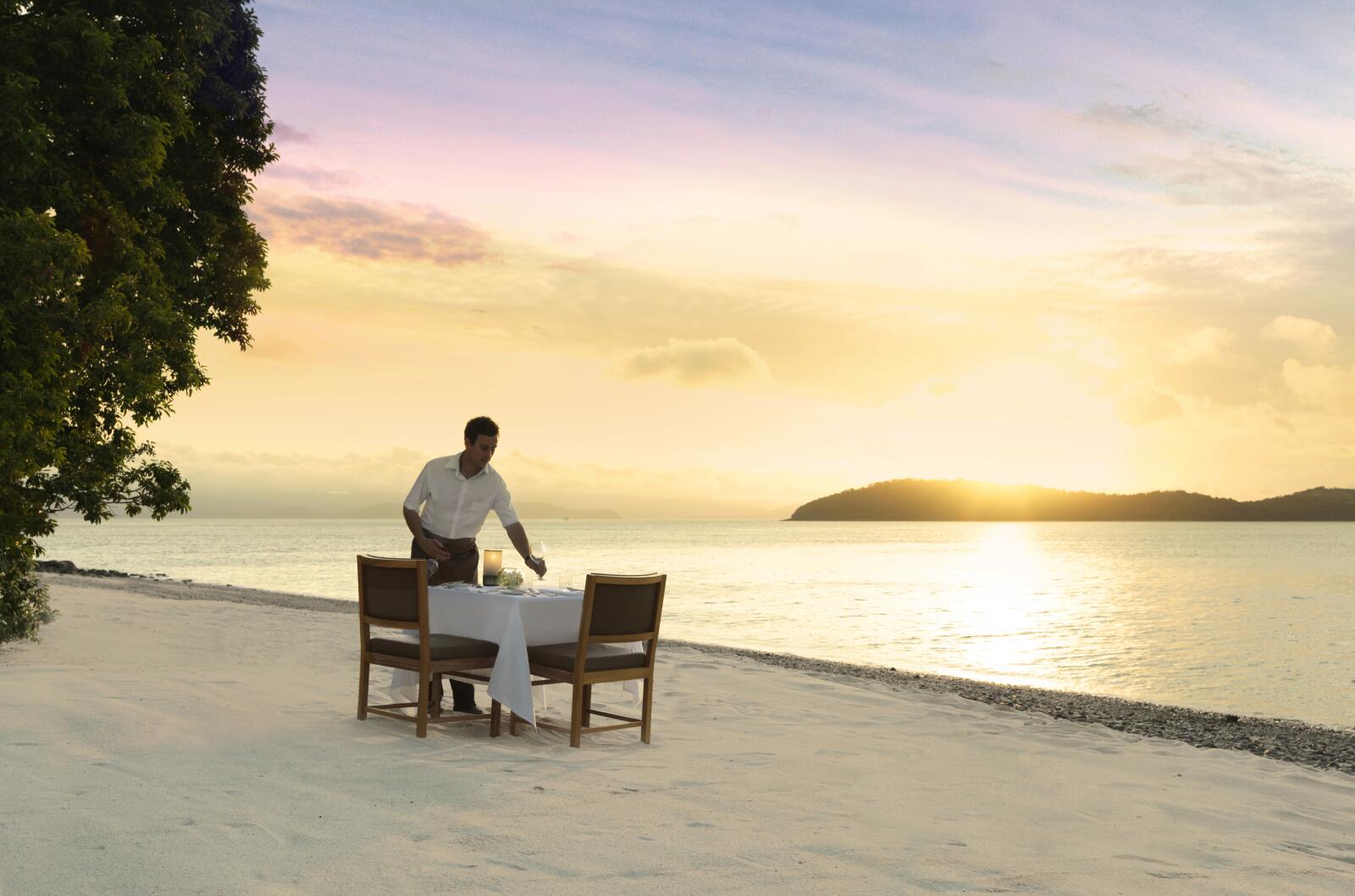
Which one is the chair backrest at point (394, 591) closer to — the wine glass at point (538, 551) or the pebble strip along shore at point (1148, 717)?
the wine glass at point (538, 551)

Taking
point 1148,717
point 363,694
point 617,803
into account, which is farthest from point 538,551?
point 1148,717

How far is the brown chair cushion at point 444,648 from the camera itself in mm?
6750

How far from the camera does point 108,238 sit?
1003cm

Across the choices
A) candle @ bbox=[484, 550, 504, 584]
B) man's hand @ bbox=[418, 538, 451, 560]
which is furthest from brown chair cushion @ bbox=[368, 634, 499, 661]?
man's hand @ bbox=[418, 538, 451, 560]

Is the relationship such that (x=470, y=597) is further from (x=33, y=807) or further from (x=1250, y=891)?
(x=1250, y=891)

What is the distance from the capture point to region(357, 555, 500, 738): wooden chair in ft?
21.8

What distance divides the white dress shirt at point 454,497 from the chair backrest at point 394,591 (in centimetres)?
57

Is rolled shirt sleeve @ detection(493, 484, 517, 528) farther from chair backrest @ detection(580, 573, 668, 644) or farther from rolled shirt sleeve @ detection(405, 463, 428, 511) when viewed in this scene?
chair backrest @ detection(580, 573, 668, 644)

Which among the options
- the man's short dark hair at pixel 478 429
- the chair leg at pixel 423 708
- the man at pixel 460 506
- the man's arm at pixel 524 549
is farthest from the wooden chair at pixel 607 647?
the man's short dark hair at pixel 478 429

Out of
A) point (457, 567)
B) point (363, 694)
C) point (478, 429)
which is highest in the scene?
point (478, 429)

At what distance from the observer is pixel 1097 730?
9320 millimetres

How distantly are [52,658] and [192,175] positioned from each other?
5019 mm

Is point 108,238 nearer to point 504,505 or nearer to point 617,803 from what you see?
point 504,505

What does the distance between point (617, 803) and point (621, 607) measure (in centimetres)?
165
